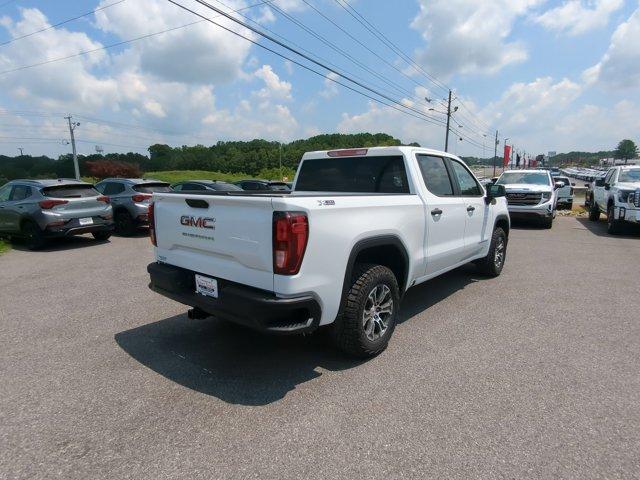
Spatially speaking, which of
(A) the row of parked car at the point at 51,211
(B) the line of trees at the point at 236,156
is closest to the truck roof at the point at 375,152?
(A) the row of parked car at the point at 51,211

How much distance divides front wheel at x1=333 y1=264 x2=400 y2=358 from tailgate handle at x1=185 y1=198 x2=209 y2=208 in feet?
4.60

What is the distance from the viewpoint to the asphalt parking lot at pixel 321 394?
96.0 inches

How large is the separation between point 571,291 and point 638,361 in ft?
7.76

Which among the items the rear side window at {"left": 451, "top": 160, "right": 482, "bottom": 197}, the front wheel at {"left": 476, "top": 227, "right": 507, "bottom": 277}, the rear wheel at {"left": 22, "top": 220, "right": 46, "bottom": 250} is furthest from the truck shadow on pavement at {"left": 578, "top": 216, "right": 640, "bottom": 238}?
the rear wheel at {"left": 22, "top": 220, "right": 46, "bottom": 250}

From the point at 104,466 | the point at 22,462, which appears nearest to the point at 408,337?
the point at 104,466

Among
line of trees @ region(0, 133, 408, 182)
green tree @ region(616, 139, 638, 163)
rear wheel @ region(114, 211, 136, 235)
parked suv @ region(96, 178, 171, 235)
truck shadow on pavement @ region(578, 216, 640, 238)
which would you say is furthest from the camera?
green tree @ region(616, 139, 638, 163)

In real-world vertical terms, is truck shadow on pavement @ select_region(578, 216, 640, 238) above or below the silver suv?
below

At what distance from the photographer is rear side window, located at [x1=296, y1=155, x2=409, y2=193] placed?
4.49 metres

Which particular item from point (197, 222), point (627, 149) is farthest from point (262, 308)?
point (627, 149)

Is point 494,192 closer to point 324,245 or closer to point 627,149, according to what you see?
point 324,245

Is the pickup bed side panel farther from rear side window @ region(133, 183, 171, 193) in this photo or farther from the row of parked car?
rear side window @ region(133, 183, 171, 193)

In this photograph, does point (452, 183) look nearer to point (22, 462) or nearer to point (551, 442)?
point (551, 442)

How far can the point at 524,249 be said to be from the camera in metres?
9.29

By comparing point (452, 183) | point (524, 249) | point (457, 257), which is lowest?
point (524, 249)
